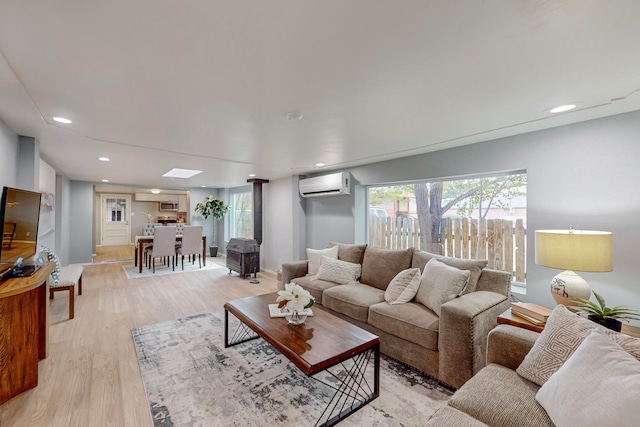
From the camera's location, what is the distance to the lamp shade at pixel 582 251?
1853mm

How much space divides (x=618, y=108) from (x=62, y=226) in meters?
8.66

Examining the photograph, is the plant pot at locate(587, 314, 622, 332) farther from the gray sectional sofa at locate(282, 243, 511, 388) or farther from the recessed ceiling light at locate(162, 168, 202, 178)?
the recessed ceiling light at locate(162, 168, 202, 178)

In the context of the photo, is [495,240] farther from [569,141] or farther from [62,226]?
[62,226]

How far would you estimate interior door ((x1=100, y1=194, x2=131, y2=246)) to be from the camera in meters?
10.0

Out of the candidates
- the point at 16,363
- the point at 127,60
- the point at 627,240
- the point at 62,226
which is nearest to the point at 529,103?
the point at 627,240

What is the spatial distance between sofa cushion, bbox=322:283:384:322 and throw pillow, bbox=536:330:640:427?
159cm

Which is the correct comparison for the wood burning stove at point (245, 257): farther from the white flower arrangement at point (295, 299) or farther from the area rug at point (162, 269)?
the white flower arrangement at point (295, 299)

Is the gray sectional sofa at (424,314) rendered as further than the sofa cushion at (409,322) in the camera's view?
No

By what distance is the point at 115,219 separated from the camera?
10.3 meters

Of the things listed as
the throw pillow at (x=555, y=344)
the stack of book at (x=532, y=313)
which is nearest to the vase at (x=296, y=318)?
the throw pillow at (x=555, y=344)

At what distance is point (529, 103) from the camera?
6.55 feet

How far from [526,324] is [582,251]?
653 millimetres

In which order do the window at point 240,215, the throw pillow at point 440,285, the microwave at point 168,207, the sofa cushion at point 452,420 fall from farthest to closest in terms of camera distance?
the microwave at point 168,207 < the window at point 240,215 < the throw pillow at point 440,285 < the sofa cushion at point 452,420

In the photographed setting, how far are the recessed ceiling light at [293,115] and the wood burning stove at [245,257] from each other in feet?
12.6
